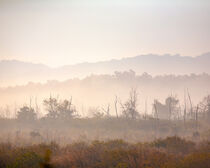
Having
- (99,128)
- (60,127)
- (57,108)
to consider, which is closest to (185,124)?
(99,128)

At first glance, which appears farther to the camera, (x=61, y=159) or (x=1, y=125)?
(x=1, y=125)

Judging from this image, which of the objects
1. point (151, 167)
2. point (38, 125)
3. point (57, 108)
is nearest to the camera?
point (151, 167)

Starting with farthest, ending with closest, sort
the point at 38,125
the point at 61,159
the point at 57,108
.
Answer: the point at 57,108 → the point at 38,125 → the point at 61,159

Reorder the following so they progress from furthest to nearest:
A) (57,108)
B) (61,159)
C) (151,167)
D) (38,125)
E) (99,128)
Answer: (57,108) → (38,125) → (99,128) → (61,159) → (151,167)

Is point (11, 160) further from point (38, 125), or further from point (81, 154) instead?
point (38, 125)

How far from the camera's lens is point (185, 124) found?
33875mm

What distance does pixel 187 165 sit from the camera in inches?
409

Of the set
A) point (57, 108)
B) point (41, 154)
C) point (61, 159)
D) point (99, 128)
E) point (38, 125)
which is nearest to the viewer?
point (61, 159)

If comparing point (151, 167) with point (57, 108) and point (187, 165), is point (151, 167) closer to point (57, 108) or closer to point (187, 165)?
point (187, 165)

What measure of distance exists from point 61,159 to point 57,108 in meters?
28.9

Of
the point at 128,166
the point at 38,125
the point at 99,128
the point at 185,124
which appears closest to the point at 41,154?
the point at 128,166

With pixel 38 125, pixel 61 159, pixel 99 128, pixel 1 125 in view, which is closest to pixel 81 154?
pixel 61 159

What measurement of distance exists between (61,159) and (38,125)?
975 inches

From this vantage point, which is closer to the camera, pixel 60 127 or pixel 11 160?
pixel 11 160
